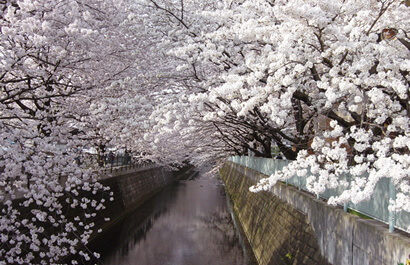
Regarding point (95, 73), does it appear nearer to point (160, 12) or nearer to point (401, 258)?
point (160, 12)

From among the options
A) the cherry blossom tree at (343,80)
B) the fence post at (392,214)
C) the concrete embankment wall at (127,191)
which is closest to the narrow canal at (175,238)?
the concrete embankment wall at (127,191)

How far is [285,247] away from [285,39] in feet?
20.9

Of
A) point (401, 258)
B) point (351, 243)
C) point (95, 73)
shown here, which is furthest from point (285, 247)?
point (95, 73)

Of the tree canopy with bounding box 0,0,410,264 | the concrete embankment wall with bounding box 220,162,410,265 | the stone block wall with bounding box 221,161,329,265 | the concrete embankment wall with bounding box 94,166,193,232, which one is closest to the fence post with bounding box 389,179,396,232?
the concrete embankment wall with bounding box 220,162,410,265

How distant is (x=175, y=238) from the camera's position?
777 inches

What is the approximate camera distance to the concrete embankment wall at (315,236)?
5.36 meters

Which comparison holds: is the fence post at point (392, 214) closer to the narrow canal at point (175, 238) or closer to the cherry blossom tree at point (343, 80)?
the cherry blossom tree at point (343, 80)

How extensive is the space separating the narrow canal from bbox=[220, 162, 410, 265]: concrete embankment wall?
2111 mm

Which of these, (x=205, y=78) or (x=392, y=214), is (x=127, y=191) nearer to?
(x=205, y=78)

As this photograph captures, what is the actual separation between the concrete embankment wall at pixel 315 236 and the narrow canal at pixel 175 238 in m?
2.11

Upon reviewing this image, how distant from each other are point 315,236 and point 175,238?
12357mm

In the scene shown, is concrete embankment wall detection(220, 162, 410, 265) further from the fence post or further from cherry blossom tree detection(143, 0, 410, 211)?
cherry blossom tree detection(143, 0, 410, 211)

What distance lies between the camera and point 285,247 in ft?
35.2

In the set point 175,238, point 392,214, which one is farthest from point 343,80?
point 175,238
